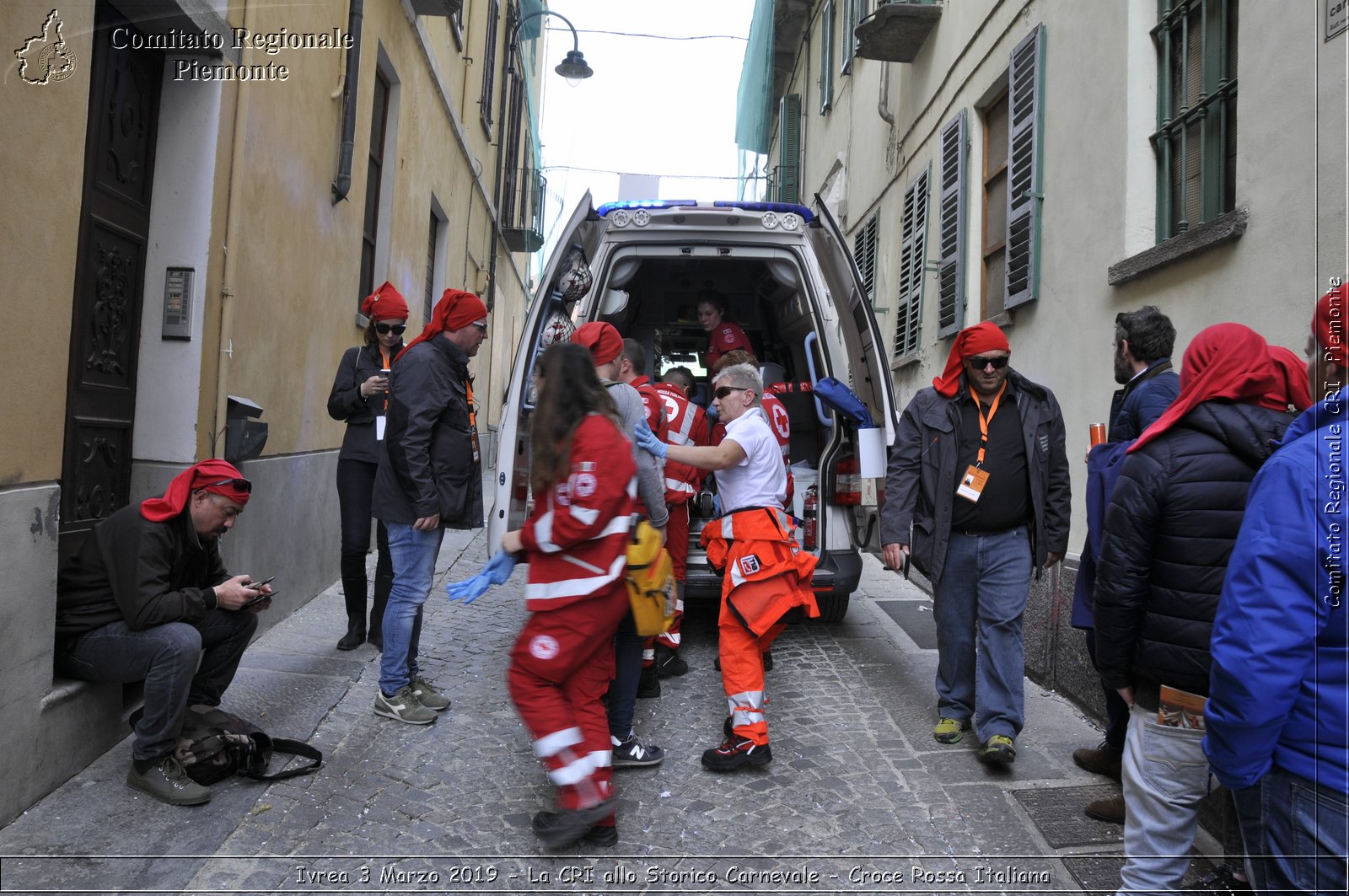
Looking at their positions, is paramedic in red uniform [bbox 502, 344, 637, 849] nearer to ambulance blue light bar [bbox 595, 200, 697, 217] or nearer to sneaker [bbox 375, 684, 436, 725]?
sneaker [bbox 375, 684, 436, 725]

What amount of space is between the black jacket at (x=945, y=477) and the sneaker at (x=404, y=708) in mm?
2111

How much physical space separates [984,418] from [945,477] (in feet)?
1.00

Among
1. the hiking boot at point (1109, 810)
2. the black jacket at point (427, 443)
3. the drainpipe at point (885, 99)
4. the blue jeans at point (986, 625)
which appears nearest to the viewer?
the hiking boot at point (1109, 810)

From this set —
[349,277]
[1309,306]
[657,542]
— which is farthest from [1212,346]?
[349,277]

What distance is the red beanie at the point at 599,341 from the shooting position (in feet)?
12.2

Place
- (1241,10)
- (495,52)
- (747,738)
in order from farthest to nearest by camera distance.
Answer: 1. (495,52)
2. (1241,10)
3. (747,738)

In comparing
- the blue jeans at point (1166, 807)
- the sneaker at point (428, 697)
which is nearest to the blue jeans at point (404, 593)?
the sneaker at point (428, 697)

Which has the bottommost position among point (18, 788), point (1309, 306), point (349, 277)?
point (18, 788)

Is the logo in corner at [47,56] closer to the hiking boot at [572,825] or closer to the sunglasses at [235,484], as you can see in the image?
the sunglasses at [235,484]

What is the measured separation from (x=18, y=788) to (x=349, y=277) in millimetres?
4621

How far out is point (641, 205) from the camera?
514 cm

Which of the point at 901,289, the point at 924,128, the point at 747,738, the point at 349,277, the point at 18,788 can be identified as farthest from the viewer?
the point at 901,289

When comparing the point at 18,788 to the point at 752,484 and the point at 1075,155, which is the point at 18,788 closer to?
the point at 752,484

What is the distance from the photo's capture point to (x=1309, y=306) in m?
3.21
